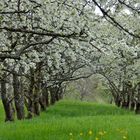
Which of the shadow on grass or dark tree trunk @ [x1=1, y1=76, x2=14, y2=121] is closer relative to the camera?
dark tree trunk @ [x1=1, y1=76, x2=14, y2=121]

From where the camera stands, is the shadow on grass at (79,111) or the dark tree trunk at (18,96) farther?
the shadow on grass at (79,111)

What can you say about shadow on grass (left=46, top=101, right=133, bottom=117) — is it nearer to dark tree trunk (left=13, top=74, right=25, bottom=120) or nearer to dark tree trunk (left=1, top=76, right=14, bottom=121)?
dark tree trunk (left=1, top=76, right=14, bottom=121)

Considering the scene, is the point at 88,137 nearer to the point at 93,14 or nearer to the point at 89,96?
the point at 93,14

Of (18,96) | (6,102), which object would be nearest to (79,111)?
(6,102)

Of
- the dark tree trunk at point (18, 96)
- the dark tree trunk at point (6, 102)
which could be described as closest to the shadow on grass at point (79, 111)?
the dark tree trunk at point (6, 102)

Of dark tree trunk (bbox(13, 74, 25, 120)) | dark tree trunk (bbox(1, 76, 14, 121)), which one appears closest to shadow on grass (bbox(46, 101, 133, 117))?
dark tree trunk (bbox(1, 76, 14, 121))

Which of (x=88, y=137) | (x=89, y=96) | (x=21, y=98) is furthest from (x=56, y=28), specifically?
(x=89, y=96)

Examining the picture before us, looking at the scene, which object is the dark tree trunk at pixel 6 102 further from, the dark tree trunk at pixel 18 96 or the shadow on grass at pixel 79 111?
the shadow on grass at pixel 79 111

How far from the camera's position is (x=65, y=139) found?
8.95 meters

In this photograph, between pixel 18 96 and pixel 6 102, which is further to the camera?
pixel 6 102

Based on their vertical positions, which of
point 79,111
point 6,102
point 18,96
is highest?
point 18,96

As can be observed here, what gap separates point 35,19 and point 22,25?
746 millimetres

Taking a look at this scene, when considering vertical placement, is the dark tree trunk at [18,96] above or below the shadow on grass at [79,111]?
above

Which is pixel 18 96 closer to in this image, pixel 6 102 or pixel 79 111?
pixel 6 102
